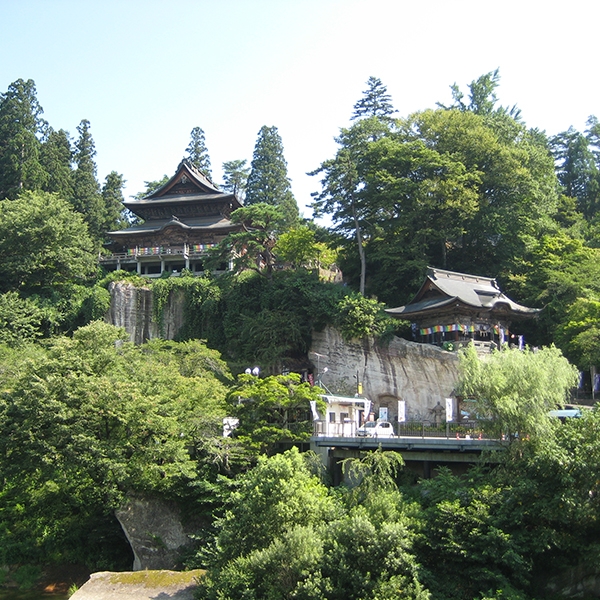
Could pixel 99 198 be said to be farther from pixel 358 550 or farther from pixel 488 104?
pixel 358 550

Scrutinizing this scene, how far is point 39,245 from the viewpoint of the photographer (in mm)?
39719

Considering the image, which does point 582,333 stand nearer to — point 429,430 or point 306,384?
point 429,430

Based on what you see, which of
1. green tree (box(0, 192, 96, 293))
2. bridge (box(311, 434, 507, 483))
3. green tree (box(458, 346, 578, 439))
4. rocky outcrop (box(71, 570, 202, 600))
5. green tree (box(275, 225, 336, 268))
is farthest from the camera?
green tree (box(275, 225, 336, 268))

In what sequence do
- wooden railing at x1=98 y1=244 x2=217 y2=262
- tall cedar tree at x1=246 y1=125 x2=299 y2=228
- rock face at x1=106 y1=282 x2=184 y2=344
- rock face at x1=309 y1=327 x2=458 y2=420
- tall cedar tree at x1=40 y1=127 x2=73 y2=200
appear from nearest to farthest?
1. rock face at x1=309 y1=327 x2=458 y2=420
2. rock face at x1=106 y1=282 x2=184 y2=344
3. wooden railing at x1=98 y1=244 x2=217 y2=262
4. tall cedar tree at x1=40 y1=127 x2=73 y2=200
5. tall cedar tree at x1=246 y1=125 x2=299 y2=228

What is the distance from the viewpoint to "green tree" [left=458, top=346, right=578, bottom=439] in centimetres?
1803

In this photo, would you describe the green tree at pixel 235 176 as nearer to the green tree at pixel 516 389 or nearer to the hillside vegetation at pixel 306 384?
the hillside vegetation at pixel 306 384

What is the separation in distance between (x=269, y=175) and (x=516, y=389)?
128 feet

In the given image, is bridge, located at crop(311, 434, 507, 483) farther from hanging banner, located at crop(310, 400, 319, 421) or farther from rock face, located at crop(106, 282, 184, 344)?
rock face, located at crop(106, 282, 184, 344)

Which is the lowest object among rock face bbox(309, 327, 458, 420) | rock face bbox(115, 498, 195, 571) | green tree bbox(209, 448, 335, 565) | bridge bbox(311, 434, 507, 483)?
rock face bbox(115, 498, 195, 571)

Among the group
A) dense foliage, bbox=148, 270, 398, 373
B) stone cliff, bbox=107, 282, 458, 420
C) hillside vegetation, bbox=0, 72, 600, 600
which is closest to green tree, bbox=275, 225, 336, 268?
hillside vegetation, bbox=0, 72, 600, 600

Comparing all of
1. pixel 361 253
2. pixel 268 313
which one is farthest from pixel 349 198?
pixel 268 313

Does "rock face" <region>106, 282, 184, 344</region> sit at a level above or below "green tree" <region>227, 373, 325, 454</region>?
above

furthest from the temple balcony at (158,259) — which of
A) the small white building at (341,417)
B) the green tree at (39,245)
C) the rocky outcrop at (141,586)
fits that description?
the rocky outcrop at (141,586)

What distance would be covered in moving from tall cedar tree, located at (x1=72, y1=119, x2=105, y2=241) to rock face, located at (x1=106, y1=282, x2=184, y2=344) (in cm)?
1144
